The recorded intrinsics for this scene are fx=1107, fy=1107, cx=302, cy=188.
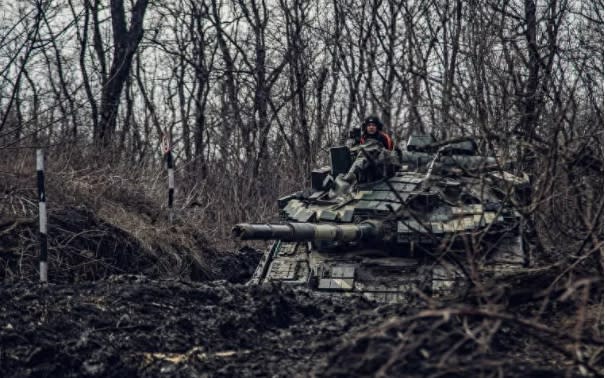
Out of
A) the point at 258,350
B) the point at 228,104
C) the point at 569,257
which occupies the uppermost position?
→ the point at 228,104

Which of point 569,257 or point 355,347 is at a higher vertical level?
point 569,257

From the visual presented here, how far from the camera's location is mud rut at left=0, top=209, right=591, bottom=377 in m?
6.61

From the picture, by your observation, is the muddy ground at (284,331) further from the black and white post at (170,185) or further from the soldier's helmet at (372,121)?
the black and white post at (170,185)

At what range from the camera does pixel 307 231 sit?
10.5 metres

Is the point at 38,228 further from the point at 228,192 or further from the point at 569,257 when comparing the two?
the point at 228,192

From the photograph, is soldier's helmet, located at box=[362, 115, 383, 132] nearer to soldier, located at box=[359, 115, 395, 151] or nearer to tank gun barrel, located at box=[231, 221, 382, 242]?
soldier, located at box=[359, 115, 395, 151]

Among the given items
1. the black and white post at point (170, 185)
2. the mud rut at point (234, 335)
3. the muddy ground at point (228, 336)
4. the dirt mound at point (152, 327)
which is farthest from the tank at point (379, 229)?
the black and white post at point (170, 185)

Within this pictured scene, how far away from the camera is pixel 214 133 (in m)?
26.8

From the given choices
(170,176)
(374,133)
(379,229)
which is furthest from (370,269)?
(170,176)

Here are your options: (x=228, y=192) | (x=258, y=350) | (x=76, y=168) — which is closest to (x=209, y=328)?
(x=258, y=350)

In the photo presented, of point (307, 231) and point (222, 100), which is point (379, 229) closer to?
point (307, 231)

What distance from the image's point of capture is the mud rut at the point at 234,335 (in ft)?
21.7

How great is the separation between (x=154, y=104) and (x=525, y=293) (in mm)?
21172

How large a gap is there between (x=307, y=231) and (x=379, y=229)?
0.87 m
